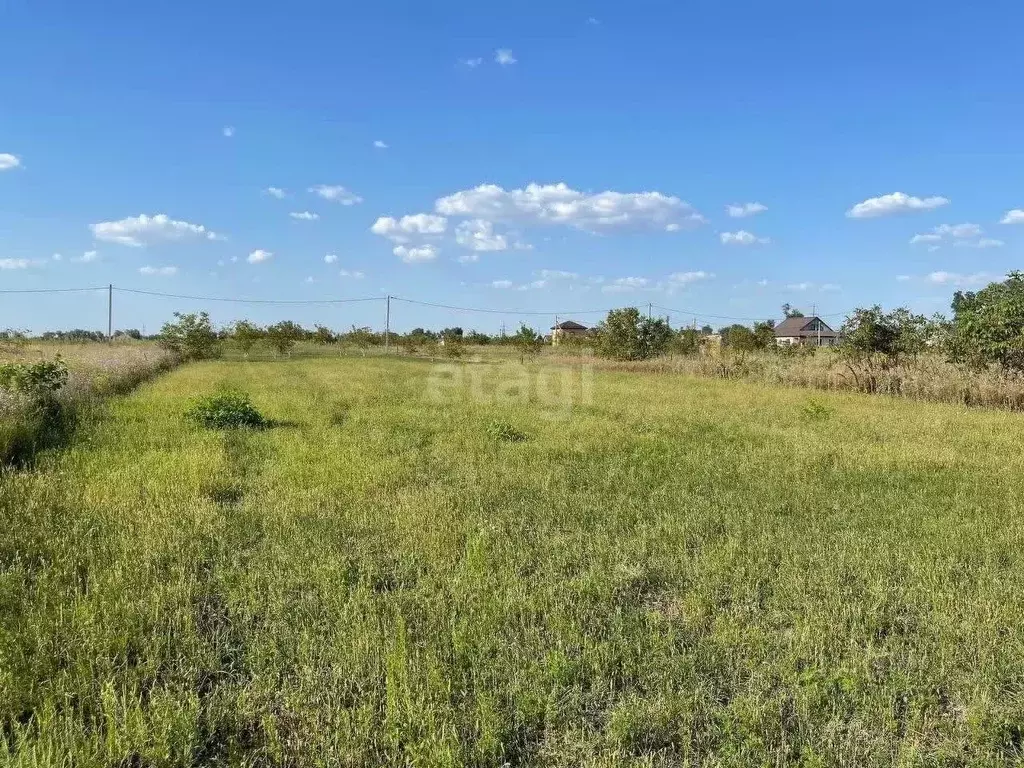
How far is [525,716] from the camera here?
2.91 metres

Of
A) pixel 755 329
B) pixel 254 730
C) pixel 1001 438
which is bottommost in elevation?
pixel 254 730

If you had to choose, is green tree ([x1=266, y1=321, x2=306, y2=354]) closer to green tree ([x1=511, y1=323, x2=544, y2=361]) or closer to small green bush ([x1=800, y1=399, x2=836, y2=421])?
green tree ([x1=511, y1=323, x2=544, y2=361])

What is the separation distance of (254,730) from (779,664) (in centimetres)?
273

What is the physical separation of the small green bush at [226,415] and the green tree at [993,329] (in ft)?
60.2

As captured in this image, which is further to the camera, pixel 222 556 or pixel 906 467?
pixel 906 467

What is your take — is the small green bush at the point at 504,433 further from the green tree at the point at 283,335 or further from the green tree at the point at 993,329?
the green tree at the point at 283,335

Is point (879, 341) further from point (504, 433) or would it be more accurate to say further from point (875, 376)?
point (504, 433)

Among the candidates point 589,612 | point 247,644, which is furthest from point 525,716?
point 247,644

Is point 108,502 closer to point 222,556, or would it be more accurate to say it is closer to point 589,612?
point 222,556

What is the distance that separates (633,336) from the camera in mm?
36125

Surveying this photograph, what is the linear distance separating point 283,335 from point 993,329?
138ft

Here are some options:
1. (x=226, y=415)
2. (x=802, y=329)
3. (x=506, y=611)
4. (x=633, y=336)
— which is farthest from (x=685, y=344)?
(x=802, y=329)

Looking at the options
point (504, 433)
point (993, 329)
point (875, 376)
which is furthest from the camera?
point (875, 376)

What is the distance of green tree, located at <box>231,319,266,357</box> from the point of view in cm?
4366
